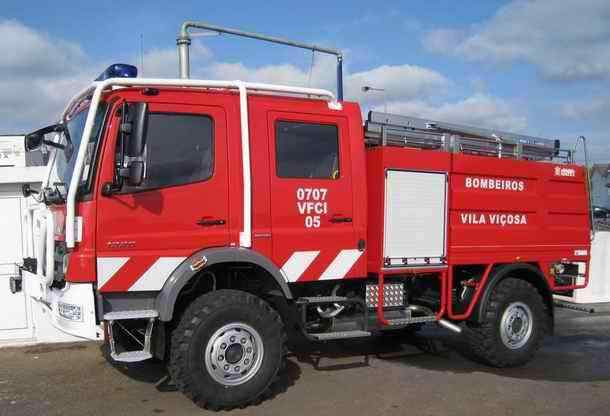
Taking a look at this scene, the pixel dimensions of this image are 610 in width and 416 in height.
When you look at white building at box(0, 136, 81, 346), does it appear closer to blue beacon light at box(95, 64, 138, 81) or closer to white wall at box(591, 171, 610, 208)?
blue beacon light at box(95, 64, 138, 81)

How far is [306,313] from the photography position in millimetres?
5797

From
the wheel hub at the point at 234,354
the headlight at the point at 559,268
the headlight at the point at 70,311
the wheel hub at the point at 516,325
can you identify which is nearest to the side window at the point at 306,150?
the wheel hub at the point at 234,354

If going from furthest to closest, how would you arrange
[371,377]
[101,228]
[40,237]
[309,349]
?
[309,349]
[371,377]
[40,237]
[101,228]

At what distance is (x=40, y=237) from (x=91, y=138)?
1.03m

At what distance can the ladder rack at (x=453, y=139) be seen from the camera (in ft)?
20.0

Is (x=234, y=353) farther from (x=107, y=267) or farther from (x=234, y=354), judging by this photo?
(x=107, y=267)

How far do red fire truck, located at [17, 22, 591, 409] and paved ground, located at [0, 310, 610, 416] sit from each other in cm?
45

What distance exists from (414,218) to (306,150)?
4.69 ft

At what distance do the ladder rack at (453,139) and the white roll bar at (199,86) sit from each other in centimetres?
56

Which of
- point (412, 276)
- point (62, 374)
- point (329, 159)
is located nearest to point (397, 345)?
point (412, 276)

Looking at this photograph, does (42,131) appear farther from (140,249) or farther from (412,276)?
(412,276)

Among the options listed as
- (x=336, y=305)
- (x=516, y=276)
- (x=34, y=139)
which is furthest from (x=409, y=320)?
(x=34, y=139)

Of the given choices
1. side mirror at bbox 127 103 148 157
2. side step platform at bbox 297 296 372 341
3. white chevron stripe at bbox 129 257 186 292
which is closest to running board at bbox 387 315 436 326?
side step platform at bbox 297 296 372 341

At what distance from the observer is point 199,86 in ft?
16.8
